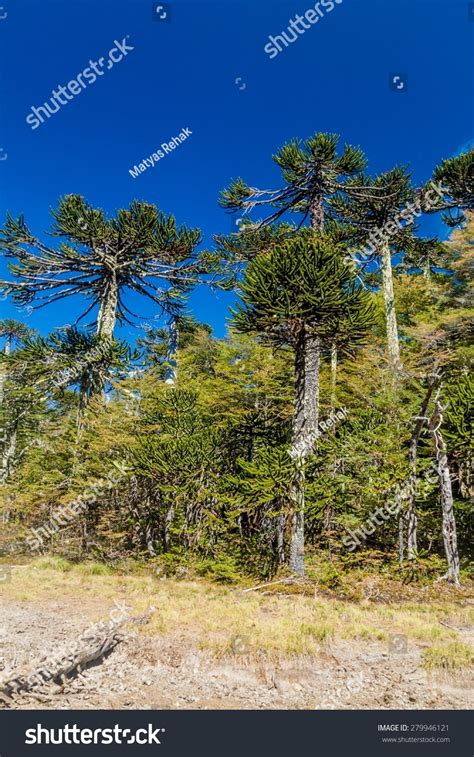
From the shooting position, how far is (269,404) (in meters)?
14.1

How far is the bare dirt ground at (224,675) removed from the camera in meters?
3.87

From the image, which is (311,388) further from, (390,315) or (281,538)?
(390,315)

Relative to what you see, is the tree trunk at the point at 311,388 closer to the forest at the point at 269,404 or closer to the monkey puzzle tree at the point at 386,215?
the forest at the point at 269,404

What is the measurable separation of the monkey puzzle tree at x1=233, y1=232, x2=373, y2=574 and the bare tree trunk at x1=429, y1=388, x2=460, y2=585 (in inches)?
109

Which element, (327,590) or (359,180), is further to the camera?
(359,180)

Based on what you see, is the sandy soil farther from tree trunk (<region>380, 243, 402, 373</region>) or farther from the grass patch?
tree trunk (<region>380, 243, 402, 373</region>)

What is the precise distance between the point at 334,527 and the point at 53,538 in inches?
380

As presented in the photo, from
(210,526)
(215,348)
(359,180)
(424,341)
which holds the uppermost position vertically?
(359,180)

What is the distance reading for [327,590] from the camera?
27.6ft

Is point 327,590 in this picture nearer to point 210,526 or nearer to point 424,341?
point 210,526

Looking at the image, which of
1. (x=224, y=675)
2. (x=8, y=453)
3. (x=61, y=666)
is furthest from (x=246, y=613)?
(x=8, y=453)

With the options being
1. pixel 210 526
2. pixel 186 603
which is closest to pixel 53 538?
pixel 210 526
